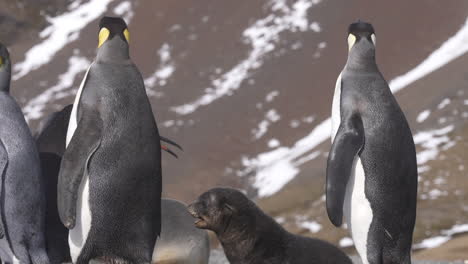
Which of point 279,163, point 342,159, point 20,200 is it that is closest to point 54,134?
point 20,200

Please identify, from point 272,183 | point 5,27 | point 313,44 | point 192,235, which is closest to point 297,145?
point 272,183

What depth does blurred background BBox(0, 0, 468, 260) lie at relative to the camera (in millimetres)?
23797

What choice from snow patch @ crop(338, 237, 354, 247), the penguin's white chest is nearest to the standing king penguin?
the penguin's white chest

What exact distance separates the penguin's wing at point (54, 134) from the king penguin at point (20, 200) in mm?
572

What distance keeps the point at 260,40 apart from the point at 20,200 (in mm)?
32909

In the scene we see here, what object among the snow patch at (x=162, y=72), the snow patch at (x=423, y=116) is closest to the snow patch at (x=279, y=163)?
the snow patch at (x=423, y=116)

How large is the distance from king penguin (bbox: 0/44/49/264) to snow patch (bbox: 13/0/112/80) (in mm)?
37266

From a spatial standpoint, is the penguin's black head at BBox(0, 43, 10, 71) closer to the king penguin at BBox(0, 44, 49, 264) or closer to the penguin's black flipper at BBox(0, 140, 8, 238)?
the king penguin at BBox(0, 44, 49, 264)

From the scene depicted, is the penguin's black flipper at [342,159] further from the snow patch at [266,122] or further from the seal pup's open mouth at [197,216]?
the snow patch at [266,122]

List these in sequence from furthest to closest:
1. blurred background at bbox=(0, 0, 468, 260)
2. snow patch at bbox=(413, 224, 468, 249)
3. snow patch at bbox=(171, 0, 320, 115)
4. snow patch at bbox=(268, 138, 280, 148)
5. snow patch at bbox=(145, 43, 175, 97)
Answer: snow patch at bbox=(145, 43, 175, 97), snow patch at bbox=(171, 0, 320, 115), snow patch at bbox=(268, 138, 280, 148), blurred background at bbox=(0, 0, 468, 260), snow patch at bbox=(413, 224, 468, 249)

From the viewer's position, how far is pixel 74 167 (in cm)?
630

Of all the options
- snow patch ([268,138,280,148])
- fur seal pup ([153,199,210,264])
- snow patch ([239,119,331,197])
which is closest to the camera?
fur seal pup ([153,199,210,264])

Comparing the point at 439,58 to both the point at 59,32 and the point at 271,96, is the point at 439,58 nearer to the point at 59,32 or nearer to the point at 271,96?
the point at 271,96

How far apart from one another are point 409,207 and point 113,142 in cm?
242
